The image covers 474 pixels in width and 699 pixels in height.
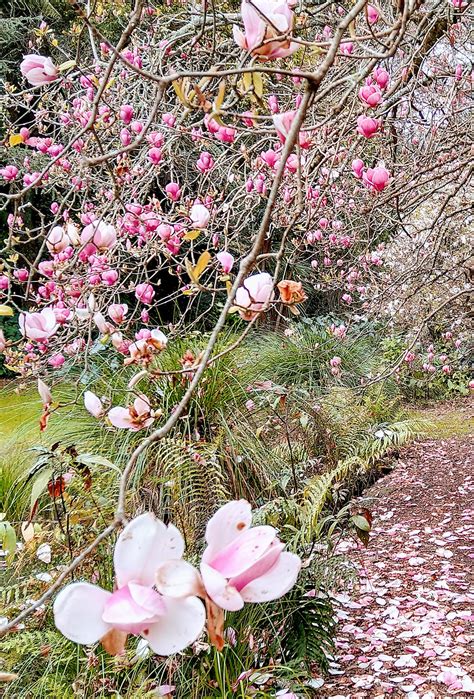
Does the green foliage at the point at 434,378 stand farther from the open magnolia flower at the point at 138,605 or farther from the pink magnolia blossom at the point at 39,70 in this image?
the open magnolia flower at the point at 138,605

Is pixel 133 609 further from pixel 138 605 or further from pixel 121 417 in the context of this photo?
pixel 121 417

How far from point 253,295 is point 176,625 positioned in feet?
1.82

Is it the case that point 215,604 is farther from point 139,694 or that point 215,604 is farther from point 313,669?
point 313,669

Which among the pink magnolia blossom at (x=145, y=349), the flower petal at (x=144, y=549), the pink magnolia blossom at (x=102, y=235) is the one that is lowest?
the flower petal at (x=144, y=549)

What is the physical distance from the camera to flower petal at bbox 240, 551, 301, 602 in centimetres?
51

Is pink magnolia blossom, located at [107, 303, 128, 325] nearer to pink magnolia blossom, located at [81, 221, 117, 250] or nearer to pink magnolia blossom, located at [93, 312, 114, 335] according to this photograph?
pink magnolia blossom, located at [93, 312, 114, 335]

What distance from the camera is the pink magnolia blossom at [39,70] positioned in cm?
134

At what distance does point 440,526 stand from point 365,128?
2.70 metres

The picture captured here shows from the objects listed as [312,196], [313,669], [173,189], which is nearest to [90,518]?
[313,669]

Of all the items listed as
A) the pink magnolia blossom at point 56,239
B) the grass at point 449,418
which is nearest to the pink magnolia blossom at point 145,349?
the pink magnolia blossom at point 56,239

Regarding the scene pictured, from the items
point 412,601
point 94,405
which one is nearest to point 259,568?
Answer: point 94,405

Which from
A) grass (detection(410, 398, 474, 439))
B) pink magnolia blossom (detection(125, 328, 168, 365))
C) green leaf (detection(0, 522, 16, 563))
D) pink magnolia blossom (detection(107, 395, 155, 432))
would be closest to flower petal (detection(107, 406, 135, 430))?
pink magnolia blossom (detection(107, 395, 155, 432))

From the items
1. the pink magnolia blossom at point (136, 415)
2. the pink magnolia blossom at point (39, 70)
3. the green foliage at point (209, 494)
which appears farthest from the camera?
the green foliage at point (209, 494)

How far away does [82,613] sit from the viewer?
0.48 m
